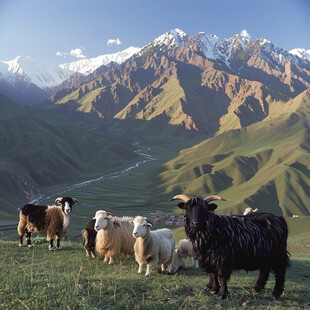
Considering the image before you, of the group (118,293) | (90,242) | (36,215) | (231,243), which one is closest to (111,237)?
(90,242)

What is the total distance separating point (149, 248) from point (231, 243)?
4859mm

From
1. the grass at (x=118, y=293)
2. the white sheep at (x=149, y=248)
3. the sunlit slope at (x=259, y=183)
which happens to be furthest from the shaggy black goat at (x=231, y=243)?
the sunlit slope at (x=259, y=183)

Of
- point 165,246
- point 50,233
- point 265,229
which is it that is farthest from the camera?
point 50,233

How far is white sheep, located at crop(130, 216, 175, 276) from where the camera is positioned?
42.6ft

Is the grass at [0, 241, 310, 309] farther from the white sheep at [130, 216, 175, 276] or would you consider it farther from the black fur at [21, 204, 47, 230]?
the black fur at [21, 204, 47, 230]

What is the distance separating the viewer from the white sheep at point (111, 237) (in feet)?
49.6

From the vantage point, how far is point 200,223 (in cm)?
901

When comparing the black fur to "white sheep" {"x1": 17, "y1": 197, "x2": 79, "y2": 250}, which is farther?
the black fur

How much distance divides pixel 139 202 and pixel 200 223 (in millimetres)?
145390

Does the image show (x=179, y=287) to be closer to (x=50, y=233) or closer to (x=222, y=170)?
(x=50, y=233)

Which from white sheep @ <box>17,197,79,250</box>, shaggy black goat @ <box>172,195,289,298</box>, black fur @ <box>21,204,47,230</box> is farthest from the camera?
black fur @ <box>21,204,47,230</box>

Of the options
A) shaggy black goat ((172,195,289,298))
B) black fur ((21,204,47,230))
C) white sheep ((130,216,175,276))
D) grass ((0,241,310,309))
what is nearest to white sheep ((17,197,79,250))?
black fur ((21,204,47,230))

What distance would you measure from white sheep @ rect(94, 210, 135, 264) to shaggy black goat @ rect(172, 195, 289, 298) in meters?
6.64

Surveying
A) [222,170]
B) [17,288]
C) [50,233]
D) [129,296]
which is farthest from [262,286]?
[222,170]
